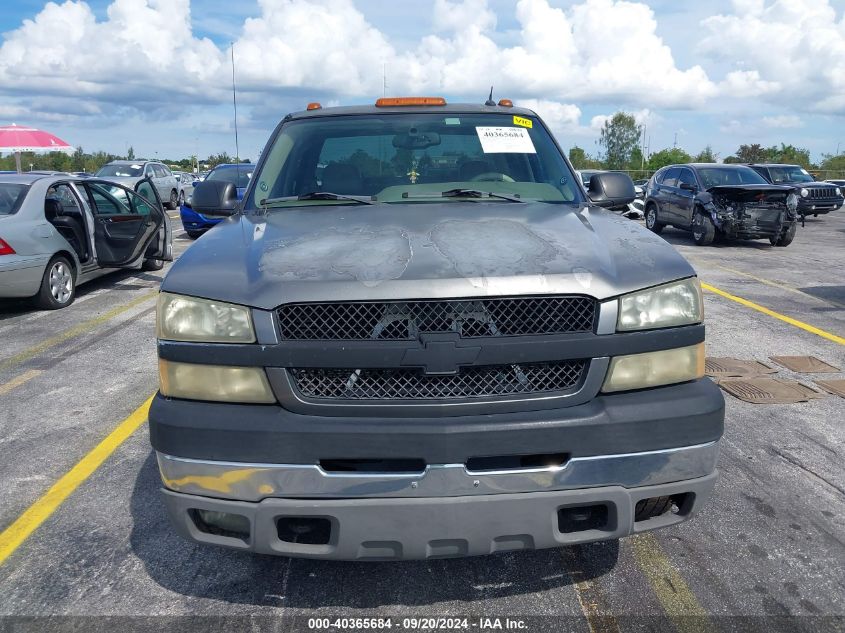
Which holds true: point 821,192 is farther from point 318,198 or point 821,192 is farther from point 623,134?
point 623,134

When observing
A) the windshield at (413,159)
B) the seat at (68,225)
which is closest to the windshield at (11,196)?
the seat at (68,225)

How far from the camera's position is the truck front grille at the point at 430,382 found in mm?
2312

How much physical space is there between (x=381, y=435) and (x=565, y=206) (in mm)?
1706

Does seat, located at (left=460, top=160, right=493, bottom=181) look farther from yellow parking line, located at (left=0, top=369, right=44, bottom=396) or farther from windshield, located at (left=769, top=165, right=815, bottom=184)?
windshield, located at (left=769, top=165, right=815, bottom=184)

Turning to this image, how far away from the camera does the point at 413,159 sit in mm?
3820

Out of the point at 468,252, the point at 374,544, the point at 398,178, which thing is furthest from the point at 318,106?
the point at 374,544

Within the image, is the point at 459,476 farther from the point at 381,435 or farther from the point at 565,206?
the point at 565,206

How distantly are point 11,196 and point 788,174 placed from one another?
19.8 m

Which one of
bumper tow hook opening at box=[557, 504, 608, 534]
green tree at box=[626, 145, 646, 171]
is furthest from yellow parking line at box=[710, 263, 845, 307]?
green tree at box=[626, 145, 646, 171]

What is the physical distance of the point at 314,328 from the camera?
2.32 m

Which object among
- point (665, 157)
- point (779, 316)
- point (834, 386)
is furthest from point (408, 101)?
point (665, 157)

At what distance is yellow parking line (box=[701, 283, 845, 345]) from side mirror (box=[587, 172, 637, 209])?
3.97 meters

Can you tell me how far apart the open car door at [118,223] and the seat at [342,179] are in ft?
20.7

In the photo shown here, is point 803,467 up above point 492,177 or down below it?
below
